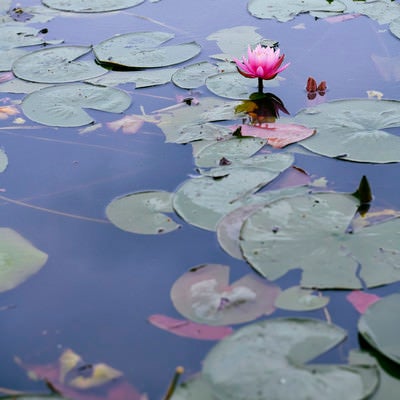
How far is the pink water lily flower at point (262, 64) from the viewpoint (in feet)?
8.02

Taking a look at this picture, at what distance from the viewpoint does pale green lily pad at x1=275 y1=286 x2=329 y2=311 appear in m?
1.50

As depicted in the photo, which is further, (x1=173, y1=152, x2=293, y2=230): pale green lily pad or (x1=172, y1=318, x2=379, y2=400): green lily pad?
(x1=173, y1=152, x2=293, y2=230): pale green lily pad

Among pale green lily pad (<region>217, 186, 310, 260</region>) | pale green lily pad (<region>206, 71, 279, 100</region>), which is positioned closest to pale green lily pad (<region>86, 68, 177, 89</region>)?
pale green lily pad (<region>206, 71, 279, 100</region>)

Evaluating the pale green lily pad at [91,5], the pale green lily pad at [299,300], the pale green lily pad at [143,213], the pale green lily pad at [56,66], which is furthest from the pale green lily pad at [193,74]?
the pale green lily pad at [299,300]

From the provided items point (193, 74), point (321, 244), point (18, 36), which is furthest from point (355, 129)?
point (18, 36)

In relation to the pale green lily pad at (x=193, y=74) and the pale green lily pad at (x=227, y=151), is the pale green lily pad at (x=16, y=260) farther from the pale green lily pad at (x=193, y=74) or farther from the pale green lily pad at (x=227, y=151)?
the pale green lily pad at (x=193, y=74)

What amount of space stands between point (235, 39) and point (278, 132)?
92 centimetres

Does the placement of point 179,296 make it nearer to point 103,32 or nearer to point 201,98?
point 201,98

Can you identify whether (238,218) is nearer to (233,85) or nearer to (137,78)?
(233,85)

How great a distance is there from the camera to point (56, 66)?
9.30ft

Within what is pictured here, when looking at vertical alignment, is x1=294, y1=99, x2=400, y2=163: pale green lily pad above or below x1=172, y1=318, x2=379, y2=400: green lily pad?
above

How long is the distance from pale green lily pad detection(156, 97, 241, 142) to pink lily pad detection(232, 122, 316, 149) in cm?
12

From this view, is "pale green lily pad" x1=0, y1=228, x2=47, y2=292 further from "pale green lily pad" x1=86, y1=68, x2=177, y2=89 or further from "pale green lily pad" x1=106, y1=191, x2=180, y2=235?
"pale green lily pad" x1=86, y1=68, x2=177, y2=89

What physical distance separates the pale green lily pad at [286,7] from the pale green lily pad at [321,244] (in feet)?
5.69
